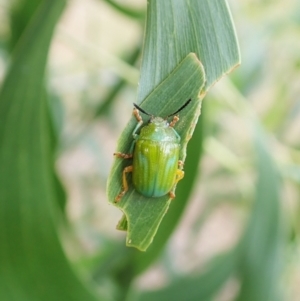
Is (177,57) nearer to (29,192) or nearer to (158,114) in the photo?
(158,114)

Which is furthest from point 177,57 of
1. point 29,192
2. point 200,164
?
point 200,164

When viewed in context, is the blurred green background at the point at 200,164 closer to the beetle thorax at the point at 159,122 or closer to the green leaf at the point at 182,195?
the green leaf at the point at 182,195

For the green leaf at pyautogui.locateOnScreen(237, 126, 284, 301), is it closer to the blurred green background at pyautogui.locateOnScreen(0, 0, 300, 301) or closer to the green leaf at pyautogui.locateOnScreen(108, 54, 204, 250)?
the blurred green background at pyautogui.locateOnScreen(0, 0, 300, 301)

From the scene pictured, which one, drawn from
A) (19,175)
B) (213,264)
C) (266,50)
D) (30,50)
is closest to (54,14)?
(30,50)

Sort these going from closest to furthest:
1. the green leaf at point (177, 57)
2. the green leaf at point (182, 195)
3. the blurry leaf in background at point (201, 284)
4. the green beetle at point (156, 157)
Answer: the green leaf at point (177, 57) → the green beetle at point (156, 157) → the green leaf at point (182, 195) → the blurry leaf in background at point (201, 284)

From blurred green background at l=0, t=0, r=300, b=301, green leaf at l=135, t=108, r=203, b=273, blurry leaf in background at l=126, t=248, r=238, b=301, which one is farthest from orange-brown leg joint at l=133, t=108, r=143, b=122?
blurry leaf in background at l=126, t=248, r=238, b=301

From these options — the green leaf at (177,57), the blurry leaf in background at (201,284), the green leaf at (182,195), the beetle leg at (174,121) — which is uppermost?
the green leaf at (177,57)

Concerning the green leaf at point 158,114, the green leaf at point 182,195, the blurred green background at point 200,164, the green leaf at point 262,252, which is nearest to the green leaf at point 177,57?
the green leaf at point 158,114

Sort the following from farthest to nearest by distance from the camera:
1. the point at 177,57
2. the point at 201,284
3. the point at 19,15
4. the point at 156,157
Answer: the point at 201,284, the point at 19,15, the point at 156,157, the point at 177,57
